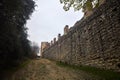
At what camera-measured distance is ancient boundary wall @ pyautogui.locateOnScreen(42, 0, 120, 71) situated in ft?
35.2

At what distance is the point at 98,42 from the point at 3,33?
610 centimetres

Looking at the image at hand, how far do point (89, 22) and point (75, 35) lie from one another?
3.64 m

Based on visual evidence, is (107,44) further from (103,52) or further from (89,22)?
(89,22)

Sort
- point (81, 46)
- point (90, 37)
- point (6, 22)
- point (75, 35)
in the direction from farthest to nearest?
point (75, 35) → point (81, 46) → point (90, 37) → point (6, 22)

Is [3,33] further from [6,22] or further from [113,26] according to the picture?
[113,26]

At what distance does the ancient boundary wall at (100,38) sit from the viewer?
1073 centimetres

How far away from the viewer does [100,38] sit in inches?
487

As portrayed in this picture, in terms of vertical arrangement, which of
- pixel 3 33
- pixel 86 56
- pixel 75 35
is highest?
pixel 75 35

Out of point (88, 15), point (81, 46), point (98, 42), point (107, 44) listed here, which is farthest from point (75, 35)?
point (107, 44)

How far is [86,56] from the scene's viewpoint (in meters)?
14.5

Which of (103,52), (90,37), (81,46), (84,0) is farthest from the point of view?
(81,46)

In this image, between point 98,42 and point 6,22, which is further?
point 98,42

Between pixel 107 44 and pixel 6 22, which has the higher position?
pixel 6 22

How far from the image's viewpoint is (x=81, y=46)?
1586 centimetres
